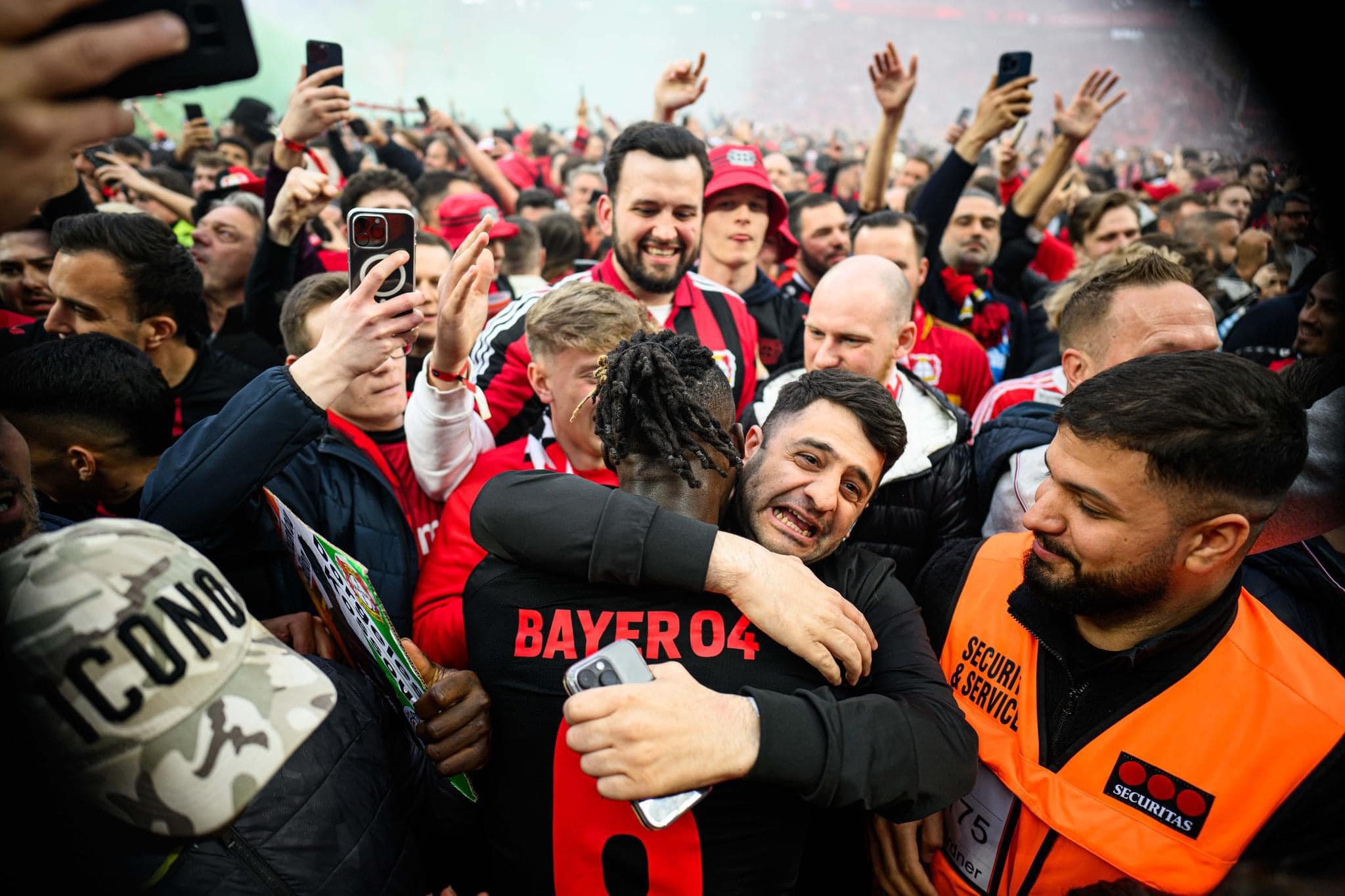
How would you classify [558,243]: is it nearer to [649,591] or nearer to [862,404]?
[862,404]

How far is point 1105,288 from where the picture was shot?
8.64 feet

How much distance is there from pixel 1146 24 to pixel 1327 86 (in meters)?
37.9

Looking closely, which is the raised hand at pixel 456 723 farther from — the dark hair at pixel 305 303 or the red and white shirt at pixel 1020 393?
the red and white shirt at pixel 1020 393

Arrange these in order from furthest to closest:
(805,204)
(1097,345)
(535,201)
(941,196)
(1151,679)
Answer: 1. (535,201)
2. (805,204)
3. (941,196)
4. (1097,345)
5. (1151,679)

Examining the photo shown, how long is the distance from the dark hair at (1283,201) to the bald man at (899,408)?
2.90 meters

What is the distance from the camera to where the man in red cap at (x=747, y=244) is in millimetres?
3963

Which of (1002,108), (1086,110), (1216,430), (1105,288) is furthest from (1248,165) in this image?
(1216,430)

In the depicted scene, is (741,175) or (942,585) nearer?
(942,585)

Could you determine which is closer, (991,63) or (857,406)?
(857,406)

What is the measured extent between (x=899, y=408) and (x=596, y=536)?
1.20 metres

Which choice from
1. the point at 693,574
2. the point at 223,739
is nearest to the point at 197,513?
the point at 223,739

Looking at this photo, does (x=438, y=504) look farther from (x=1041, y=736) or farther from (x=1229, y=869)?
(x=1229, y=869)

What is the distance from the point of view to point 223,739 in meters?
0.85

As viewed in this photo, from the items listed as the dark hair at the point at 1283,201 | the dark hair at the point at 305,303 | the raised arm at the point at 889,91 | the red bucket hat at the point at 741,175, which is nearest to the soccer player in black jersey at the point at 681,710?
the dark hair at the point at 305,303
